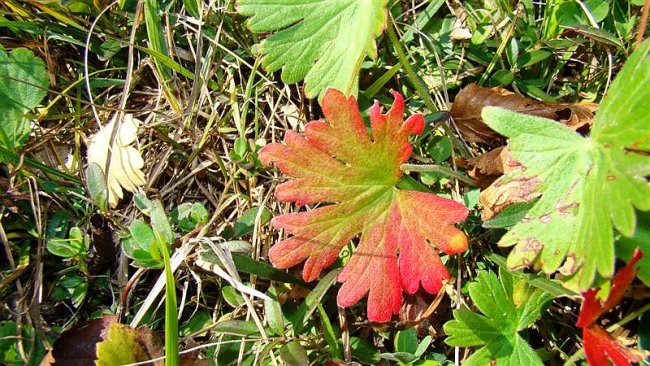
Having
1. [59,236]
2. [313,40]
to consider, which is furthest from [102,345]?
[313,40]

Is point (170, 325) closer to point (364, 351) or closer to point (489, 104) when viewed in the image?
point (364, 351)

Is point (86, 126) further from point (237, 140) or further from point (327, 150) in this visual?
point (327, 150)

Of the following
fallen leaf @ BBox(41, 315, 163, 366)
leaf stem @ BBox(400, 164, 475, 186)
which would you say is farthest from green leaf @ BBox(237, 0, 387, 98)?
fallen leaf @ BBox(41, 315, 163, 366)

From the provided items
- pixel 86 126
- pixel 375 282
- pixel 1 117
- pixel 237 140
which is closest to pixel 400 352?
pixel 375 282

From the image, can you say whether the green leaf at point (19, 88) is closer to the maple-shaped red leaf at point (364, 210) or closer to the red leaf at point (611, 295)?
the maple-shaped red leaf at point (364, 210)

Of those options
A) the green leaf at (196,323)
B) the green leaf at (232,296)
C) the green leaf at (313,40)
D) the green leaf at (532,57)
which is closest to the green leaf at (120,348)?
the green leaf at (196,323)

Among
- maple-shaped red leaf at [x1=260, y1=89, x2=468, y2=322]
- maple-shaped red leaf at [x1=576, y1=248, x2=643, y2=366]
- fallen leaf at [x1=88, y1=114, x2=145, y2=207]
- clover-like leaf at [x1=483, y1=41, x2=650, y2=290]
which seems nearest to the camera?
clover-like leaf at [x1=483, y1=41, x2=650, y2=290]

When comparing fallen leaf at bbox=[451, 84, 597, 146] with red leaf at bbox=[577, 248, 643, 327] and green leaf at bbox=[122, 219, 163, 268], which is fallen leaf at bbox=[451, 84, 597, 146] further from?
green leaf at bbox=[122, 219, 163, 268]
